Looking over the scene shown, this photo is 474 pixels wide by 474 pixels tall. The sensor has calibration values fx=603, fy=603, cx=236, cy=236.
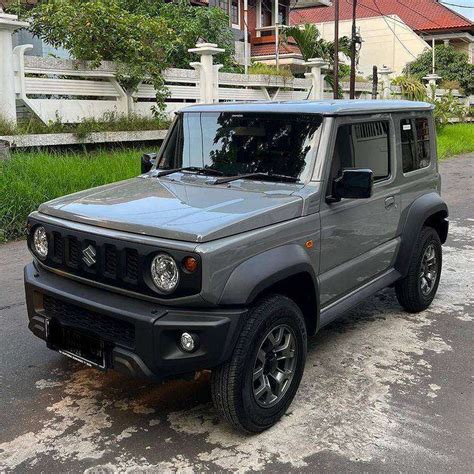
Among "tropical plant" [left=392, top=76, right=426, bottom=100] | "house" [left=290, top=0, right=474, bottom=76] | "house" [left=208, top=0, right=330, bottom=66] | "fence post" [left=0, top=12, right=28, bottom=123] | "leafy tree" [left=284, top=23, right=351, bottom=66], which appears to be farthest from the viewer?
"house" [left=290, top=0, right=474, bottom=76]

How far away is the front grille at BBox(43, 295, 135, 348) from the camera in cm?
301

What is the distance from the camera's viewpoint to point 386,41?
3812cm

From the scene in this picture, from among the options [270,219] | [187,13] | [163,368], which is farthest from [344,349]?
[187,13]

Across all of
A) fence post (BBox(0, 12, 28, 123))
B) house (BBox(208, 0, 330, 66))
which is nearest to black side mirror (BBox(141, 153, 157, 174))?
fence post (BBox(0, 12, 28, 123))

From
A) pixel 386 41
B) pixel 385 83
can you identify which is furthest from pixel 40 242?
pixel 386 41

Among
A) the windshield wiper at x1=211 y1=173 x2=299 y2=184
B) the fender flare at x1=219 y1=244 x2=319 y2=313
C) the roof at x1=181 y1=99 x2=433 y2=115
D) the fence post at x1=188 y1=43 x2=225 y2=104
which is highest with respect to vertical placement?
the fence post at x1=188 y1=43 x2=225 y2=104

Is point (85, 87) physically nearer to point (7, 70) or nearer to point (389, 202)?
point (7, 70)

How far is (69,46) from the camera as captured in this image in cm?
1112

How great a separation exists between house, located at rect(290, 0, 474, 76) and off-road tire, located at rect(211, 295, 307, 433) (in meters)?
33.5

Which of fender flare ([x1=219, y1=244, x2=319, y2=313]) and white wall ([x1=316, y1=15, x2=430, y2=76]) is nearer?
fender flare ([x1=219, y1=244, x2=319, y2=313])

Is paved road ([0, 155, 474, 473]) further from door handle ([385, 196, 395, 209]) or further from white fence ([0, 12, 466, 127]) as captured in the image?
white fence ([0, 12, 466, 127])

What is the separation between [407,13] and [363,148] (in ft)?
145

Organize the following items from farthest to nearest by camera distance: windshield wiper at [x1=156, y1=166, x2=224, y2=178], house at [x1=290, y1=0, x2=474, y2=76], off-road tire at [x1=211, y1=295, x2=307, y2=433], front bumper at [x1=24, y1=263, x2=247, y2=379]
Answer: house at [x1=290, y1=0, x2=474, y2=76] < windshield wiper at [x1=156, y1=166, x2=224, y2=178] < off-road tire at [x1=211, y1=295, x2=307, y2=433] < front bumper at [x1=24, y1=263, x2=247, y2=379]

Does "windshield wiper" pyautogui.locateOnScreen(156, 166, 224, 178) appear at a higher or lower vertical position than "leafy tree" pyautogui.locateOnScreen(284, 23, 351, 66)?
lower
